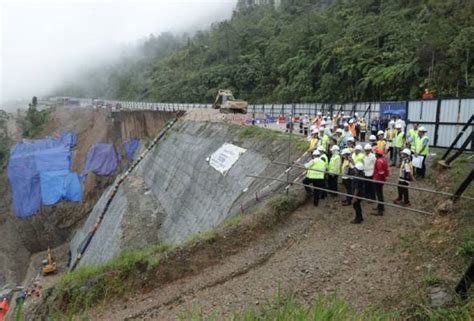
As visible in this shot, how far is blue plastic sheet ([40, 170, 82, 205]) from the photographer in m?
35.3

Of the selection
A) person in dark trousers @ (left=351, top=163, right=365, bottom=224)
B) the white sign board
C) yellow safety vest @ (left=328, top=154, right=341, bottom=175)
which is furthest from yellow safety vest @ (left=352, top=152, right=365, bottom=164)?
the white sign board

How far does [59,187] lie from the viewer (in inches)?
1417

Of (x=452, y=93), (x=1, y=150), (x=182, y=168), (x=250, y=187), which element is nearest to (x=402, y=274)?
(x=250, y=187)

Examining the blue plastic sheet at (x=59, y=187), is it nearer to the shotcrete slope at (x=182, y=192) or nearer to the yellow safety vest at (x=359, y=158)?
the shotcrete slope at (x=182, y=192)

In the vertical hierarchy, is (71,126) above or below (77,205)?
above

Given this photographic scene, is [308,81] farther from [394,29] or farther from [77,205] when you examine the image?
[77,205]

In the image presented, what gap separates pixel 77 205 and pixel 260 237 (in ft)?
93.3

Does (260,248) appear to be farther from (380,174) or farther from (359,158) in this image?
(380,174)

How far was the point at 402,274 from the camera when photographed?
8039mm

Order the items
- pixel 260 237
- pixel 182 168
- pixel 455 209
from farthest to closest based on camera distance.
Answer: pixel 182 168, pixel 260 237, pixel 455 209

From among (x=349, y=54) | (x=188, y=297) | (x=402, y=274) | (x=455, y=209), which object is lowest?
(x=188, y=297)

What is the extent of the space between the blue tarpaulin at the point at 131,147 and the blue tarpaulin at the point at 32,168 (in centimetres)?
555

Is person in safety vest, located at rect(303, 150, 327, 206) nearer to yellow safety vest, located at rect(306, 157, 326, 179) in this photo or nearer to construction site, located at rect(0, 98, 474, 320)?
yellow safety vest, located at rect(306, 157, 326, 179)

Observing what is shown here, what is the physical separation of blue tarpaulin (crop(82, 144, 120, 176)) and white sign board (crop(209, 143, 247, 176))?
20.4 m
